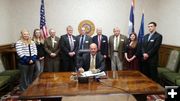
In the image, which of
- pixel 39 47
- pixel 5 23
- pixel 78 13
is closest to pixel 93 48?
pixel 39 47

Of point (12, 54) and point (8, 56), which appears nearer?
point (12, 54)

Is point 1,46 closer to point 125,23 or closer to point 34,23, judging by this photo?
point 34,23

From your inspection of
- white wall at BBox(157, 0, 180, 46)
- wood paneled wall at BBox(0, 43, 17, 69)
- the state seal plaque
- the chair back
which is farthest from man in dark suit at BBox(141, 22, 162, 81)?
wood paneled wall at BBox(0, 43, 17, 69)

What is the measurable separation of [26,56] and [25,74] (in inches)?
→ 15.7

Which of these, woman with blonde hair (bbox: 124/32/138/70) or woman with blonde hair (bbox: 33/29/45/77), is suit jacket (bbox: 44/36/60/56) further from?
woman with blonde hair (bbox: 124/32/138/70)

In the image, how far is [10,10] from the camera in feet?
21.8

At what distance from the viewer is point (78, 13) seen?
6.79 meters

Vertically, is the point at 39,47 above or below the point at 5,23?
below

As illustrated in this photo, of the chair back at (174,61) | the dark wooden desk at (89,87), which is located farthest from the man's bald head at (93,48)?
the chair back at (174,61)

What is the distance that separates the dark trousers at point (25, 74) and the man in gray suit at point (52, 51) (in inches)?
29.3

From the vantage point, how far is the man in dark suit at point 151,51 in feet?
17.1

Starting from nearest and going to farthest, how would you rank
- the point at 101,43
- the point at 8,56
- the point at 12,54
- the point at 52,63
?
1. the point at 52,63
2. the point at 101,43
3. the point at 12,54
4. the point at 8,56

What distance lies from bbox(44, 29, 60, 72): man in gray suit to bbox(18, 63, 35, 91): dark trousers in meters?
0.75

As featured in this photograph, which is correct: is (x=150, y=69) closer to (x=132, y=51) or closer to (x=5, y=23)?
(x=132, y=51)
